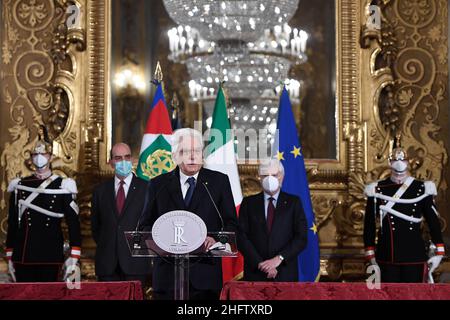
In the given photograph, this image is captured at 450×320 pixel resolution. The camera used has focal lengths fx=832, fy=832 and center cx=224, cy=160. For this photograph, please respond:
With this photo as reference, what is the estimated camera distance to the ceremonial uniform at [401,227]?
525 cm

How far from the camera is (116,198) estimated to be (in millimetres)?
5012

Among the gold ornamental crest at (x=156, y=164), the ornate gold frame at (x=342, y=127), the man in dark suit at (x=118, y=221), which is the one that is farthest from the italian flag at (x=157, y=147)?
the man in dark suit at (x=118, y=221)

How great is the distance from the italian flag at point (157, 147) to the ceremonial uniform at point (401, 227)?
143cm

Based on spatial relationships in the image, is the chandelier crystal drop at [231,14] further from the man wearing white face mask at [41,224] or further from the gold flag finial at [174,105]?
the man wearing white face mask at [41,224]

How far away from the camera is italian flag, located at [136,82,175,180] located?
577 cm

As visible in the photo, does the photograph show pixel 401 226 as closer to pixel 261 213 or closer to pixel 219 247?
pixel 261 213

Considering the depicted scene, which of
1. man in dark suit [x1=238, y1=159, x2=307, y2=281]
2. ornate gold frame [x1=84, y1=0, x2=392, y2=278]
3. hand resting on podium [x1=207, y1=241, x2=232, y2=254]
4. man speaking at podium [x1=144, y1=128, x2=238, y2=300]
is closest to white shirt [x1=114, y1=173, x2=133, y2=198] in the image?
man in dark suit [x1=238, y1=159, x2=307, y2=281]

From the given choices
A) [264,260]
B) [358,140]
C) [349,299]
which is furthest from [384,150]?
[349,299]

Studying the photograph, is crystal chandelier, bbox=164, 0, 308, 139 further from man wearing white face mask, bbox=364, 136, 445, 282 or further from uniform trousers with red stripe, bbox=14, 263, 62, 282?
uniform trousers with red stripe, bbox=14, 263, 62, 282

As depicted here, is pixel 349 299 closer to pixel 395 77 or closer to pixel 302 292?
pixel 302 292

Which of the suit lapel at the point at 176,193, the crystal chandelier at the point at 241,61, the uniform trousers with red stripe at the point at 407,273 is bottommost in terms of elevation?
the uniform trousers with red stripe at the point at 407,273

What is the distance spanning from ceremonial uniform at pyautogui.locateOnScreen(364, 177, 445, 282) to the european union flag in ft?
1.16

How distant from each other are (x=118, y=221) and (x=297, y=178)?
1368mm
